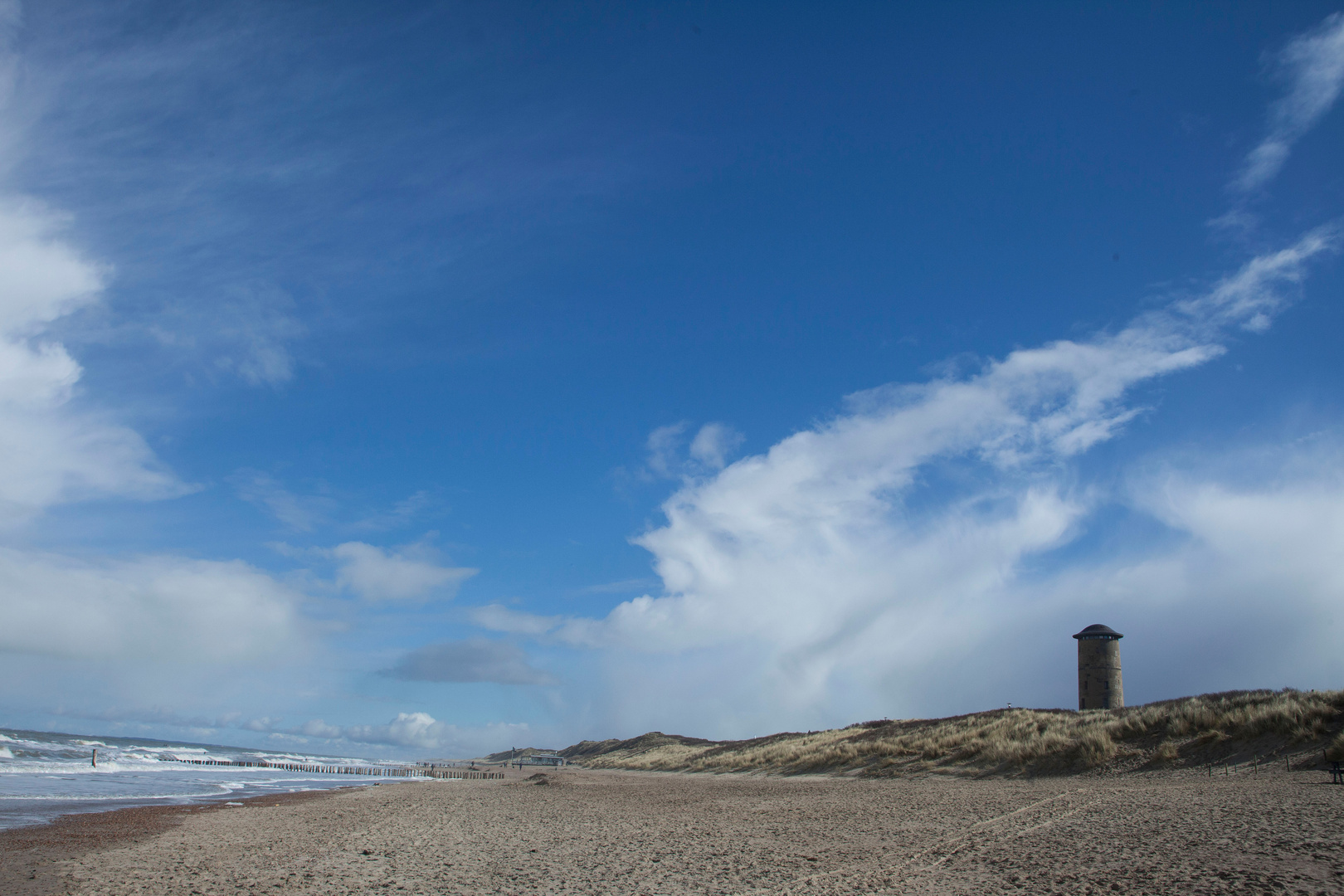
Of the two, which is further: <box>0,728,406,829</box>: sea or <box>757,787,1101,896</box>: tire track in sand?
<box>0,728,406,829</box>: sea

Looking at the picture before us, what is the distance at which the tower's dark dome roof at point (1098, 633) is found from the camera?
133 feet

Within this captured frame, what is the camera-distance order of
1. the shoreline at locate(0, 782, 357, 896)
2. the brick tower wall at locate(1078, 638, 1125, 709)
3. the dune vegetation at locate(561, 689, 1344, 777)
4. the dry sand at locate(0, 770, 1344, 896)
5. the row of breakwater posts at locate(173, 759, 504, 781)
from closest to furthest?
the dry sand at locate(0, 770, 1344, 896) < the shoreline at locate(0, 782, 357, 896) < the dune vegetation at locate(561, 689, 1344, 777) < the brick tower wall at locate(1078, 638, 1125, 709) < the row of breakwater posts at locate(173, 759, 504, 781)

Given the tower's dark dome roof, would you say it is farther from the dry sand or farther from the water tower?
the dry sand

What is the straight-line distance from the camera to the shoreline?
11.3 meters

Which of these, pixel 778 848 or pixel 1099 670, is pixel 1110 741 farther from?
pixel 778 848

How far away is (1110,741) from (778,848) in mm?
18682

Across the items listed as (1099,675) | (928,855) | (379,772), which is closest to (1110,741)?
(1099,675)

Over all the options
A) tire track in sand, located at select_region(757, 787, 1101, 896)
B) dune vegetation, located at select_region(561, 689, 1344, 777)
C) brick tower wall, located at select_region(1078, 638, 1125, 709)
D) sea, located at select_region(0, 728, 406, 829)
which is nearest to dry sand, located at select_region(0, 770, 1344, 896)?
tire track in sand, located at select_region(757, 787, 1101, 896)

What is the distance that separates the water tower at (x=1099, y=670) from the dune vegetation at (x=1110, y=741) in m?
2.85

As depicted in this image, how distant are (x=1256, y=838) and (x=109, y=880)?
16.1 meters

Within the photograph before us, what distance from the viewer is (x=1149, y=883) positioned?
8297 mm

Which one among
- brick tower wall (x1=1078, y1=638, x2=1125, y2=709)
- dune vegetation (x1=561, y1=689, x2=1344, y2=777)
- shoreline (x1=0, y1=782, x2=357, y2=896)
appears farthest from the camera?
brick tower wall (x1=1078, y1=638, x2=1125, y2=709)

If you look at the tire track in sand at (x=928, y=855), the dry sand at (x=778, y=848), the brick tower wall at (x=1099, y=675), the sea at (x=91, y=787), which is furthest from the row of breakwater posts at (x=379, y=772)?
the tire track in sand at (x=928, y=855)

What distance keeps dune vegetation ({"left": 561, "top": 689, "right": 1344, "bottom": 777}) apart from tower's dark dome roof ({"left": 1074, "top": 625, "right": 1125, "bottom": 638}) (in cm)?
506
